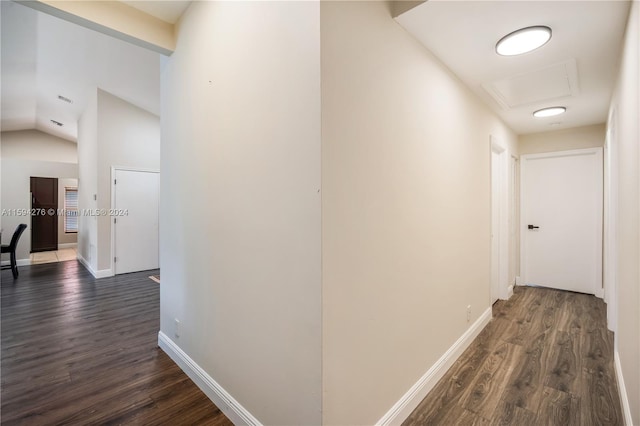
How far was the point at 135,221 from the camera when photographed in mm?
5641

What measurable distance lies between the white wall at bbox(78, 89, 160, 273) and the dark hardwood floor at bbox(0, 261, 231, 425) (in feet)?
4.57

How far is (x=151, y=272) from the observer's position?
221 inches

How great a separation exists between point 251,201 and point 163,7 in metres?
1.78

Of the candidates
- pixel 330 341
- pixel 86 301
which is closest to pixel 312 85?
pixel 330 341

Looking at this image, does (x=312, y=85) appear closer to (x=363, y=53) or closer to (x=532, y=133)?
(x=363, y=53)

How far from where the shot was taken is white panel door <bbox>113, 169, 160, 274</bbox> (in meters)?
5.43

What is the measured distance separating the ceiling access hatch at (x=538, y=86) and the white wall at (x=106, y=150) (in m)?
5.93

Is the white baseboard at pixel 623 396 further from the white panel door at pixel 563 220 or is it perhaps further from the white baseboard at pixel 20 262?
the white baseboard at pixel 20 262

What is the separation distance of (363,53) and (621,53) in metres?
2.02

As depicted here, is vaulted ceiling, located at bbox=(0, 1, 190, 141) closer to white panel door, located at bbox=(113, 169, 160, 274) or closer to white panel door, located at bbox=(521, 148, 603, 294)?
white panel door, located at bbox=(113, 169, 160, 274)

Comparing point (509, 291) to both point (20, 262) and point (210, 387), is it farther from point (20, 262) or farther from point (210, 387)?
point (20, 262)

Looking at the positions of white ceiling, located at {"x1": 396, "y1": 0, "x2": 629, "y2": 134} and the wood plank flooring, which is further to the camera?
the wood plank flooring

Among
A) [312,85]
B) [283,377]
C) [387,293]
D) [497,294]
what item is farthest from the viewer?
[497,294]

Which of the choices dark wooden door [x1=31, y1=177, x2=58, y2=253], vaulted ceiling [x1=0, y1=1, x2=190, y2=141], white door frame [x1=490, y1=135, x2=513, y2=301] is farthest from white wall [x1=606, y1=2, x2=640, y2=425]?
dark wooden door [x1=31, y1=177, x2=58, y2=253]
